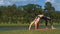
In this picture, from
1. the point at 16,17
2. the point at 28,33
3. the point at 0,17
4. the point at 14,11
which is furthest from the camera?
the point at 14,11

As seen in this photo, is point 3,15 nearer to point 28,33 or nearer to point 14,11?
point 14,11

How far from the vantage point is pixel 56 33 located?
49.1 ft

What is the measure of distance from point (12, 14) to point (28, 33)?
11026cm

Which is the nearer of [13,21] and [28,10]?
[13,21]

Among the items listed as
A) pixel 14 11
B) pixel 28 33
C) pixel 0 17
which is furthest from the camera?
pixel 14 11

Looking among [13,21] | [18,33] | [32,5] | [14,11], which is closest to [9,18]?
[13,21]

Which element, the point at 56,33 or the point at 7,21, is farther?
the point at 7,21

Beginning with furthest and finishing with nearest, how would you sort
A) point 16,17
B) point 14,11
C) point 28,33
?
1. point 14,11
2. point 16,17
3. point 28,33

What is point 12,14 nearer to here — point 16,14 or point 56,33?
point 16,14

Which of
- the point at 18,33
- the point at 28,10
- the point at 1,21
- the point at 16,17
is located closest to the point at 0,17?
the point at 1,21

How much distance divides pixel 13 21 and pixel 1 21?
618 centimetres

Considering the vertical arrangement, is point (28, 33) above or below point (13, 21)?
above

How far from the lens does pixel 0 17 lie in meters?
115

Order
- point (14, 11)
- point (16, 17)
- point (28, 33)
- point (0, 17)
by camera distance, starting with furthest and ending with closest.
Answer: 1. point (14, 11)
2. point (16, 17)
3. point (0, 17)
4. point (28, 33)
